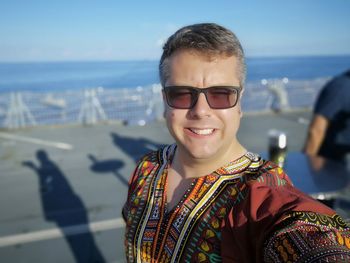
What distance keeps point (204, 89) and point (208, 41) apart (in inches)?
7.9

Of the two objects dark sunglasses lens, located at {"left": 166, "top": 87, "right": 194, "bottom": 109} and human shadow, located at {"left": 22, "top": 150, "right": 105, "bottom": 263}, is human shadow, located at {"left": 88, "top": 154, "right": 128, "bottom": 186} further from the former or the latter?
dark sunglasses lens, located at {"left": 166, "top": 87, "right": 194, "bottom": 109}

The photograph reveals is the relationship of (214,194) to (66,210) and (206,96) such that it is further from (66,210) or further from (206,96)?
(66,210)

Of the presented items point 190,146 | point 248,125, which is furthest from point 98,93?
point 190,146

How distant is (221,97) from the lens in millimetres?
1293

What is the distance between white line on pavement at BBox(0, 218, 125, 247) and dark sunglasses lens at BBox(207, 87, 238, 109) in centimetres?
310

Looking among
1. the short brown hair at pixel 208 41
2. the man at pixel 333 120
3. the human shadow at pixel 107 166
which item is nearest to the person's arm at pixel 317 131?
the man at pixel 333 120

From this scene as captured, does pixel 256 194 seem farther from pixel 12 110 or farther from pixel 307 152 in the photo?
pixel 12 110

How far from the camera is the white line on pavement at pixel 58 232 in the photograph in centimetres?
362

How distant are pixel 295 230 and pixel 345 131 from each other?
7.27 ft

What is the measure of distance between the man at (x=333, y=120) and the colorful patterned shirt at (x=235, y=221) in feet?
5.46

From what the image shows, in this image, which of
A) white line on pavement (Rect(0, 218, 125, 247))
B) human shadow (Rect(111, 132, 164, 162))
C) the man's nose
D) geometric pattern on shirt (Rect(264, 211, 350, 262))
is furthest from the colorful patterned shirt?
human shadow (Rect(111, 132, 164, 162))

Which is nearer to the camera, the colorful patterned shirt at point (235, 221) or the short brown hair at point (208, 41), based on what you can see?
the colorful patterned shirt at point (235, 221)

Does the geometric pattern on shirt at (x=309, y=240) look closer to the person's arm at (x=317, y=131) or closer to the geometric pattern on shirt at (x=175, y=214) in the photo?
the geometric pattern on shirt at (x=175, y=214)

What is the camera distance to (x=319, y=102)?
2729 mm
